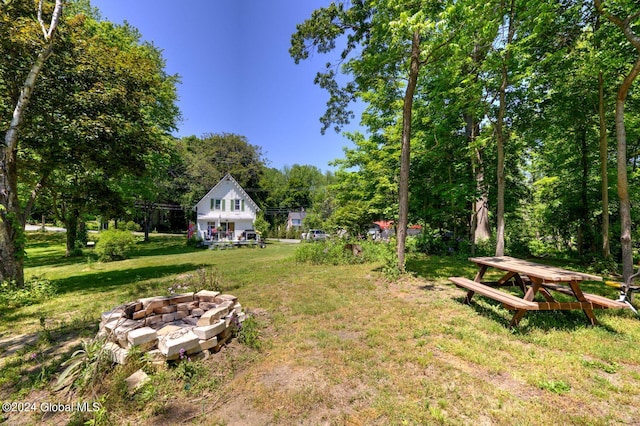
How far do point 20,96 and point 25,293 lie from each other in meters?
4.94

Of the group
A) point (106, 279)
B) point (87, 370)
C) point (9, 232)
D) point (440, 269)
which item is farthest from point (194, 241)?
point (87, 370)

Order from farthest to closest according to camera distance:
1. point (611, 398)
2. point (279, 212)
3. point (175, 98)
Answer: point (279, 212) → point (175, 98) → point (611, 398)

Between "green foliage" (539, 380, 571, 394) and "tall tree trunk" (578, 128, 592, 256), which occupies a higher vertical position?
"tall tree trunk" (578, 128, 592, 256)

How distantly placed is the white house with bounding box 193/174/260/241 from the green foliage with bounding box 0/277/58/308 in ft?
56.3

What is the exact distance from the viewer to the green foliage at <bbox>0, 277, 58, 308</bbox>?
574cm

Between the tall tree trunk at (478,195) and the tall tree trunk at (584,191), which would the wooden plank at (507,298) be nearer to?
the tall tree trunk at (478,195)

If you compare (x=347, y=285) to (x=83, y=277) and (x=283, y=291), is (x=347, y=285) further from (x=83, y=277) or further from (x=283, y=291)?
(x=83, y=277)

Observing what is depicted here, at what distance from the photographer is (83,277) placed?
893 cm

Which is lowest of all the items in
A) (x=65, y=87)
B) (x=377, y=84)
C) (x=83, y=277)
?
(x=83, y=277)

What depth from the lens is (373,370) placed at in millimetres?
2938

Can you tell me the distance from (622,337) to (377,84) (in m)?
8.35

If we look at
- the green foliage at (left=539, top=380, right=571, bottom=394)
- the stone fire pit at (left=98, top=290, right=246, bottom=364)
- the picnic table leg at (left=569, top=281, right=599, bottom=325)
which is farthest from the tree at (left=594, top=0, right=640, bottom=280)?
the stone fire pit at (left=98, top=290, right=246, bottom=364)

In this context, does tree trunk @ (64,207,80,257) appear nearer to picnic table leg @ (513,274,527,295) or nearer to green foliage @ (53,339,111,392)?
green foliage @ (53,339,111,392)

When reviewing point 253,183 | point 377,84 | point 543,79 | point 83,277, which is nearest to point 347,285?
point 377,84
